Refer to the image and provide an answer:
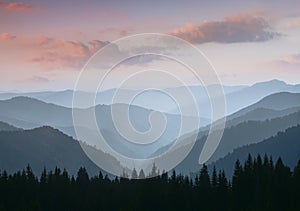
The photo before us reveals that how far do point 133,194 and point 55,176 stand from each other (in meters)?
24.3

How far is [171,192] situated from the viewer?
9962cm

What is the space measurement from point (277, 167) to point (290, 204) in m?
13.2

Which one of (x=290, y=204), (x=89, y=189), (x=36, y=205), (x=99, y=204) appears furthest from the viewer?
(x=89, y=189)

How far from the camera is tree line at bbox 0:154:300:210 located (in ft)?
286

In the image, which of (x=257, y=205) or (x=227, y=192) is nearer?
(x=257, y=205)

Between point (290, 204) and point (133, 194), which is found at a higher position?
point (133, 194)

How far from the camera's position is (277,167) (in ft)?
305

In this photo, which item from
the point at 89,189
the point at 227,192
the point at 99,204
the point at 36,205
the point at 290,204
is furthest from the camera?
the point at 89,189

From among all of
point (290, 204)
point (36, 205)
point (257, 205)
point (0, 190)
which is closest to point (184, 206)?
point (257, 205)

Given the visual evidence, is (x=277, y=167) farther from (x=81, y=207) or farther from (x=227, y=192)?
(x=81, y=207)

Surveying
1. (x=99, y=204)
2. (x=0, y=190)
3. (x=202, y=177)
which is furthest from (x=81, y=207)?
(x=202, y=177)

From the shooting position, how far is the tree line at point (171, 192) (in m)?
87.2

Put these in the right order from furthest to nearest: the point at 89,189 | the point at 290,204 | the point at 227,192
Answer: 1. the point at 89,189
2. the point at 227,192
3. the point at 290,204

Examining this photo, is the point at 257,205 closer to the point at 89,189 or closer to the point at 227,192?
the point at 227,192
